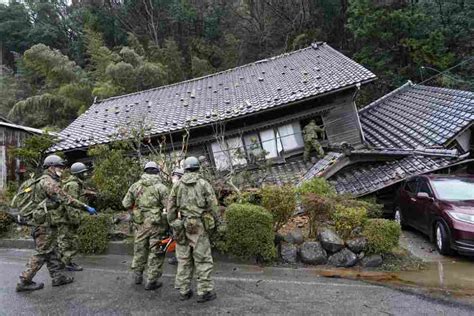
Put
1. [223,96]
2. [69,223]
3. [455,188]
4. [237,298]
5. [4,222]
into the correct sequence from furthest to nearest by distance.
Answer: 1. [223,96]
2. [4,222]
3. [455,188]
4. [69,223]
5. [237,298]

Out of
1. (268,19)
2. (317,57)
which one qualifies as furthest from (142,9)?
(317,57)

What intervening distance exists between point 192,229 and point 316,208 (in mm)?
2856

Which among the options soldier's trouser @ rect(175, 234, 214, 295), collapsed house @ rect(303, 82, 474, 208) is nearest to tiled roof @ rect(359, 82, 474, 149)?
collapsed house @ rect(303, 82, 474, 208)

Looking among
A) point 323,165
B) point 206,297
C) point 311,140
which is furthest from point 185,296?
point 311,140

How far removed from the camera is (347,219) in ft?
23.1

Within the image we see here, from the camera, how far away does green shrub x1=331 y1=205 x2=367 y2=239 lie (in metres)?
7.03

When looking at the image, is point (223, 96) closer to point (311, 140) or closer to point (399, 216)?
point (311, 140)

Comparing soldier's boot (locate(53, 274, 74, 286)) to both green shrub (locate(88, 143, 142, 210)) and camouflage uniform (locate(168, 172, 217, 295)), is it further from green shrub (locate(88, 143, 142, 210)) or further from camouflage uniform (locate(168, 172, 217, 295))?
green shrub (locate(88, 143, 142, 210))

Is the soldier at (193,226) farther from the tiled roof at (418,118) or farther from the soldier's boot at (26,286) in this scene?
the tiled roof at (418,118)

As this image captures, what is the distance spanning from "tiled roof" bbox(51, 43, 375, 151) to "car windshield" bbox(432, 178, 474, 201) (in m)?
4.62

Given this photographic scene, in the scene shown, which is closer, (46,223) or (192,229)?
(192,229)

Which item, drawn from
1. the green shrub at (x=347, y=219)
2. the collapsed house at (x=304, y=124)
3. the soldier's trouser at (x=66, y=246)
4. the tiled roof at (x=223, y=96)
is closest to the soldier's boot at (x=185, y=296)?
the soldier's trouser at (x=66, y=246)

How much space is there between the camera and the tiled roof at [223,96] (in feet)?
40.7

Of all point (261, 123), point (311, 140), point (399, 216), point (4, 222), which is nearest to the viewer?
point (4, 222)
